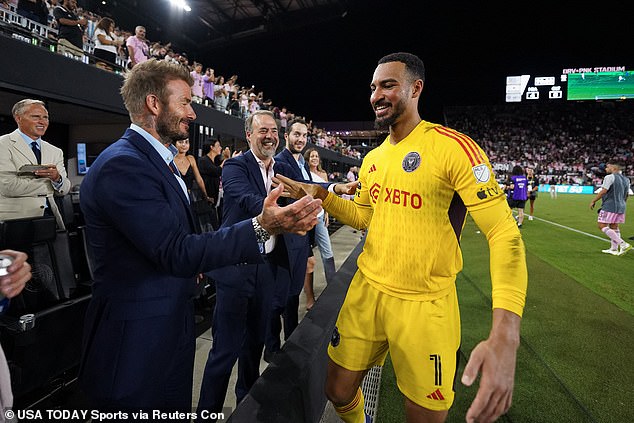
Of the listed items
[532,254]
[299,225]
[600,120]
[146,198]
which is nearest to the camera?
[146,198]

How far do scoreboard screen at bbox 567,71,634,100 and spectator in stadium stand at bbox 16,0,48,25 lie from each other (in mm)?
48826

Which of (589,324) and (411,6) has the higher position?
(411,6)

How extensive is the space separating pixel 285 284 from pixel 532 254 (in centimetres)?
667

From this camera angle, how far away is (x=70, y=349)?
2406 millimetres

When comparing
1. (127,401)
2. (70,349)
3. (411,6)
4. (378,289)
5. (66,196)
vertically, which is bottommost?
(70,349)

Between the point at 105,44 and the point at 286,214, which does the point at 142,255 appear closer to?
the point at 286,214

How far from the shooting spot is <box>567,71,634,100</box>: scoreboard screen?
37.1 metres

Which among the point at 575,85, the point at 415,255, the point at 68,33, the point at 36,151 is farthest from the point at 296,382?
the point at 575,85

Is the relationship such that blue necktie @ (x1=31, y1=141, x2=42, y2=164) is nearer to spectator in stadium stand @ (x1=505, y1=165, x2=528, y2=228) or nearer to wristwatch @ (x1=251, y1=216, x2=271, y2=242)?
wristwatch @ (x1=251, y1=216, x2=271, y2=242)

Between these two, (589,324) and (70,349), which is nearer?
(70,349)

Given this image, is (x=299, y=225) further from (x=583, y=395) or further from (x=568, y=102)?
(x=568, y=102)

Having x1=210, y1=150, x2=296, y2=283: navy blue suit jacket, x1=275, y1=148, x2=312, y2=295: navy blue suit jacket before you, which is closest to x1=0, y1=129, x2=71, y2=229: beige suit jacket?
x1=210, y1=150, x2=296, y2=283: navy blue suit jacket

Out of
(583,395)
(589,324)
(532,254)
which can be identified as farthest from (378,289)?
(532,254)

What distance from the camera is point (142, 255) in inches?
54.5
